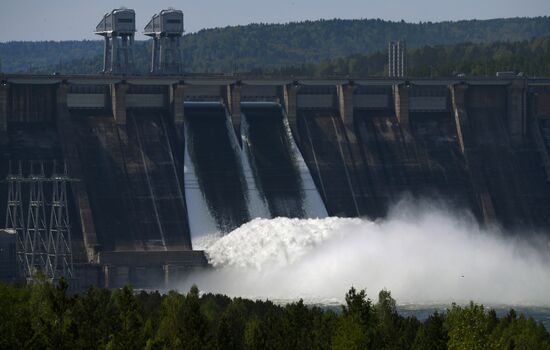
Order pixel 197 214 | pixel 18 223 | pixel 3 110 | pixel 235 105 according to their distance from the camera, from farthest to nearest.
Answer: pixel 235 105 < pixel 197 214 < pixel 3 110 < pixel 18 223

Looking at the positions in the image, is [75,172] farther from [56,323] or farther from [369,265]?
[56,323]

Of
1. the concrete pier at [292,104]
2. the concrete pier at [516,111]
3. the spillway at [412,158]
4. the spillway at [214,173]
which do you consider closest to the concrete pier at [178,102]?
the spillway at [214,173]

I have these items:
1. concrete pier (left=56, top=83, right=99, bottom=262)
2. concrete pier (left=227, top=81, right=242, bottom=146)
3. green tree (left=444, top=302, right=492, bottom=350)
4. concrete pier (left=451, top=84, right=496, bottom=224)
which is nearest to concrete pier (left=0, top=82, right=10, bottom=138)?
concrete pier (left=56, top=83, right=99, bottom=262)

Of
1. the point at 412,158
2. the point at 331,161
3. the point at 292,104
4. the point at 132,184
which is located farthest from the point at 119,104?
the point at 412,158

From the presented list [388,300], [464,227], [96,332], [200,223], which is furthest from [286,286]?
[96,332]

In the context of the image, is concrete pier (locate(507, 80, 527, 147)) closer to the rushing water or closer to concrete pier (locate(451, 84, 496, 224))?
concrete pier (locate(451, 84, 496, 224))

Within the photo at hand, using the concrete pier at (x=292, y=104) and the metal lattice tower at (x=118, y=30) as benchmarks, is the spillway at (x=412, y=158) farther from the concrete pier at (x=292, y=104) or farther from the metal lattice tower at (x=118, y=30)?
the metal lattice tower at (x=118, y=30)
